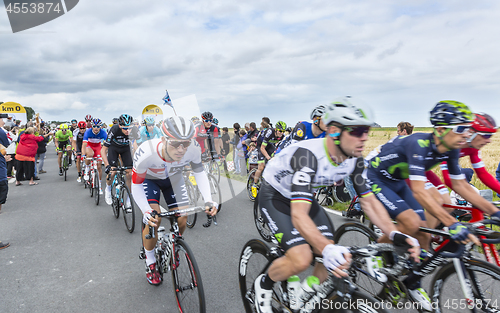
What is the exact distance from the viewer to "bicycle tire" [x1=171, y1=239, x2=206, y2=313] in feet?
8.50

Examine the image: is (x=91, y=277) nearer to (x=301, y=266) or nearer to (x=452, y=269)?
(x=301, y=266)

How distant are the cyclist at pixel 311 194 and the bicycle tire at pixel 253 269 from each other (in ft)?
0.25

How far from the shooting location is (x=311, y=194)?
205 centimetres

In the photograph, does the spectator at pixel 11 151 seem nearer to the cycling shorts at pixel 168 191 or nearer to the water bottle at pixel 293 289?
the cycling shorts at pixel 168 191

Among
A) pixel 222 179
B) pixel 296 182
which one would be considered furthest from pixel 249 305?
pixel 222 179

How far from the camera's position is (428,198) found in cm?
258

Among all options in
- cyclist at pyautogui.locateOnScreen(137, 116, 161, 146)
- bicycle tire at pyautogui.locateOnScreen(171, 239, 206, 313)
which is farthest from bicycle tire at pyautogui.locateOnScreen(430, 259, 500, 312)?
cyclist at pyautogui.locateOnScreen(137, 116, 161, 146)

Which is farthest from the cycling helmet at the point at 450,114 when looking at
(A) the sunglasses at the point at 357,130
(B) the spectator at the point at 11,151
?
(B) the spectator at the point at 11,151

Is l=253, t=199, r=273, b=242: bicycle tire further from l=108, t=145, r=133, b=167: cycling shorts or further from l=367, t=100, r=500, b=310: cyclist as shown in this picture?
l=108, t=145, r=133, b=167: cycling shorts

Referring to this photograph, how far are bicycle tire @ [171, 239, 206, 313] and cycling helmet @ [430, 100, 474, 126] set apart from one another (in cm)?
255

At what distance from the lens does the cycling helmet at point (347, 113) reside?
2.01m

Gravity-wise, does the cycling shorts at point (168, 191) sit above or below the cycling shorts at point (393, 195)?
above

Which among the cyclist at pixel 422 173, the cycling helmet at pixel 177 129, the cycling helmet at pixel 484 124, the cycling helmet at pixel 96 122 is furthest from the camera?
the cycling helmet at pixel 96 122

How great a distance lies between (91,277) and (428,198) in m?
4.04
